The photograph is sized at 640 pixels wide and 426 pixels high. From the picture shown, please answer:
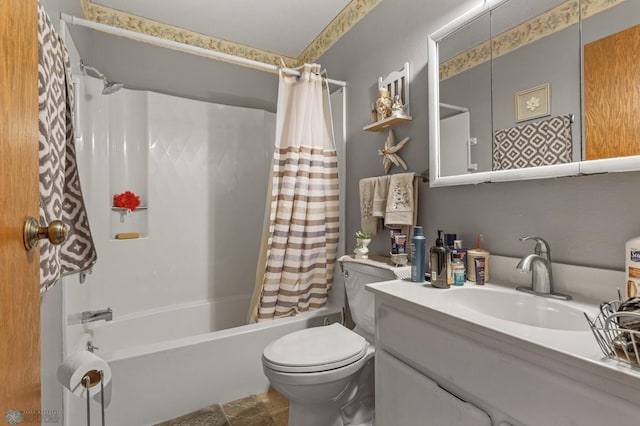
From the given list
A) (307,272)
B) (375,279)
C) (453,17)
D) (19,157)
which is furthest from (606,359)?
(307,272)

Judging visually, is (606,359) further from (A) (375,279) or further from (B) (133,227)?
(B) (133,227)

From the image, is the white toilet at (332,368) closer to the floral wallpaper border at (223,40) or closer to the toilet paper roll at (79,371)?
the toilet paper roll at (79,371)

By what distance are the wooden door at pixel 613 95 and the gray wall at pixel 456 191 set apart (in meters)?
0.10

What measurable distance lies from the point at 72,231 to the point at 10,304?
900 millimetres

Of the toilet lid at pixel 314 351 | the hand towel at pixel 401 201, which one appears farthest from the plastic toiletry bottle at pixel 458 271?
the toilet lid at pixel 314 351

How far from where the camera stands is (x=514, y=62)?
3.91 ft

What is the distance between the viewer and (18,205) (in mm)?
517

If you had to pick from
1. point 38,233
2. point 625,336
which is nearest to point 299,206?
point 38,233

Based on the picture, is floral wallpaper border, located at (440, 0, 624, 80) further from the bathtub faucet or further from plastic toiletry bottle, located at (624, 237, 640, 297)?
the bathtub faucet

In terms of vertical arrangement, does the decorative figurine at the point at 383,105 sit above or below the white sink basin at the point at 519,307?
above

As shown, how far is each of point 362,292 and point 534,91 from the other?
3.70 feet

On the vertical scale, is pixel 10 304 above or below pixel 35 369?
above

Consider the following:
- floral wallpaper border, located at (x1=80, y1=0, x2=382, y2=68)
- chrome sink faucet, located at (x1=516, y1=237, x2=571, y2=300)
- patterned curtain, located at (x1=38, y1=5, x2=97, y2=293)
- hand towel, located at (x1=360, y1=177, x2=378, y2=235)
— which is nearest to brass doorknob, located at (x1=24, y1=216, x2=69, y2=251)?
patterned curtain, located at (x1=38, y1=5, x2=97, y2=293)

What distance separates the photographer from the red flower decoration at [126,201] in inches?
86.9
